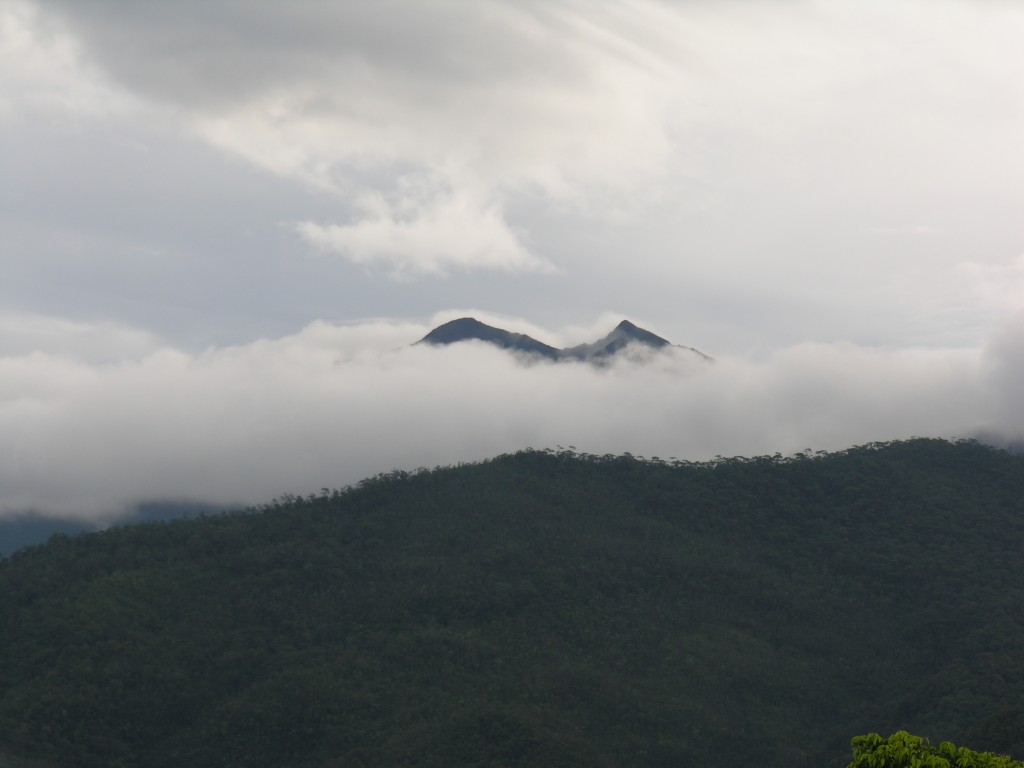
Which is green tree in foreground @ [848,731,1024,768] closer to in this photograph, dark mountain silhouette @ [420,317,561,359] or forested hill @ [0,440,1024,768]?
forested hill @ [0,440,1024,768]

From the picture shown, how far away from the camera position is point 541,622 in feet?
231

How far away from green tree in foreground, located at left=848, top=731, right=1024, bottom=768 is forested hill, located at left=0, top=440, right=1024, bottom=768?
27.4 meters

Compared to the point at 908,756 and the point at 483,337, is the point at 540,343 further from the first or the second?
the point at 908,756

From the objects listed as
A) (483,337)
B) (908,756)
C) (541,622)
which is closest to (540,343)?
(483,337)

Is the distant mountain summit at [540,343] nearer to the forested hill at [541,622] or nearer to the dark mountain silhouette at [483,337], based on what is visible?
the dark mountain silhouette at [483,337]

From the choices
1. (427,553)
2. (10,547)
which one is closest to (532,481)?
(427,553)

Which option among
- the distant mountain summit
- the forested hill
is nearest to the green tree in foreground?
the forested hill

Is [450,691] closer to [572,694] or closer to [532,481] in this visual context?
[572,694]

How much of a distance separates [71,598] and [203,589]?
8626 mm

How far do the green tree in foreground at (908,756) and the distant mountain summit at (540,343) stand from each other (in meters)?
138

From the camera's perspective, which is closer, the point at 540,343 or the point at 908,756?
the point at 908,756

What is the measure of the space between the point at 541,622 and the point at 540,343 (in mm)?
107407

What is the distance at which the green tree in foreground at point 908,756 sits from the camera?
78.6 ft

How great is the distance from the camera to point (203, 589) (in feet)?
247
